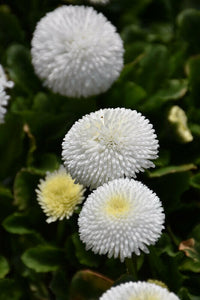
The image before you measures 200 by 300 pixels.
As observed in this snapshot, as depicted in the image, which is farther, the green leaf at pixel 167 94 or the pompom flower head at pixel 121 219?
the green leaf at pixel 167 94

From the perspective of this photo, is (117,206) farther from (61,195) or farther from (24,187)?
(24,187)

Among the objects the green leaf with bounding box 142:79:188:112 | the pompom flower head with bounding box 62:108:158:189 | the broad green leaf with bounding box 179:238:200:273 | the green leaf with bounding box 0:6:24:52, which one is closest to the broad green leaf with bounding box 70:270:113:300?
the broad green leaf with bounding box 179:238:200:273

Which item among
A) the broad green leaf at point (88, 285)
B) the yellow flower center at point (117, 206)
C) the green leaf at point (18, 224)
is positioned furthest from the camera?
the green leaf at point (18, 224)

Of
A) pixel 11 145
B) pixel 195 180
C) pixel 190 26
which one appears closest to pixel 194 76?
pixel 190 26

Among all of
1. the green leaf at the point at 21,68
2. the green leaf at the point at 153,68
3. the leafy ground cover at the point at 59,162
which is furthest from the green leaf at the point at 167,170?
the green leaf at the point at 21,68

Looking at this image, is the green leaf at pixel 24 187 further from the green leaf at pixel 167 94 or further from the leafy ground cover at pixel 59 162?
the green leaf at pixel 167 94

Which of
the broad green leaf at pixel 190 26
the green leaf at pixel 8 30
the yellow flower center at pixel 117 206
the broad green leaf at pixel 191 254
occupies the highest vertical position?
the green leaf at pixel 8 30

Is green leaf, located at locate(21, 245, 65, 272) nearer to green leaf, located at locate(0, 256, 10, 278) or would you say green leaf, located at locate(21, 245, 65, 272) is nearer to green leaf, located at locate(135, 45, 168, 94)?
green leaf, located at locate(0, 256, 10, 278)
